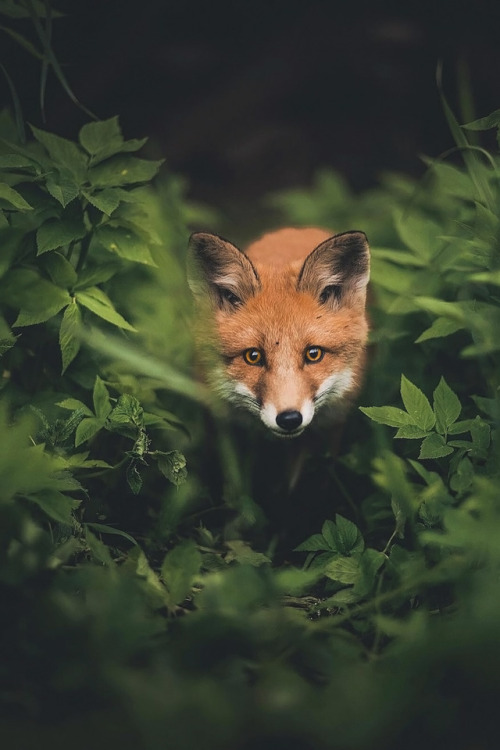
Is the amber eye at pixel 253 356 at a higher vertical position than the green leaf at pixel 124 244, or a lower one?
lower

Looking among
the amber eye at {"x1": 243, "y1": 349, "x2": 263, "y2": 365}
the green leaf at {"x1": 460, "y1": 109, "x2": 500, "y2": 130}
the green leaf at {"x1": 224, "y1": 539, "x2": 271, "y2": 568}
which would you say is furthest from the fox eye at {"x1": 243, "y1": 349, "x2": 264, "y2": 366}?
the green leaf at {"x1": 460, "y1": 109, "x2": 500, "y2": 130}

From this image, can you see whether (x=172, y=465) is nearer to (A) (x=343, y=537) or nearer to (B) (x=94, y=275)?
(A) (x=343, y=537)

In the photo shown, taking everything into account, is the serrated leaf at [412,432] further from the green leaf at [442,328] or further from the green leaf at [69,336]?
the green leaf at [69,336]

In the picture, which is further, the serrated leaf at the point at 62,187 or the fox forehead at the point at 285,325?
the fox forehead at the point at 285,325

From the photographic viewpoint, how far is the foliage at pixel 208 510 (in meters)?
1.42

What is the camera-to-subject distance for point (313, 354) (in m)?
2.72

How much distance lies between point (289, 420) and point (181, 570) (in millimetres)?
833

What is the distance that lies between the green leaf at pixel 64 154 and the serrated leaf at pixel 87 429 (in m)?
0.92

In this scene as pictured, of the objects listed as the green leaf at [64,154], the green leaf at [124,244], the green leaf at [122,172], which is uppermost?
the green leaf at [64,154]

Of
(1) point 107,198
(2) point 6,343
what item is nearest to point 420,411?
(1) point 107,198

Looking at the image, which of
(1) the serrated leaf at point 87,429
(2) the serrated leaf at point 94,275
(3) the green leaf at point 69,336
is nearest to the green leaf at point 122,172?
(2) the serrated leaf at point 94,275

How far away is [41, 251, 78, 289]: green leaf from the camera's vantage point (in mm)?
2445

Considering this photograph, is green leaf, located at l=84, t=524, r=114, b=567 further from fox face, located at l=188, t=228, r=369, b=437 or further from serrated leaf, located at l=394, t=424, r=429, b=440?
serrated leaf, located at l=394, t=424, r=429, b=440

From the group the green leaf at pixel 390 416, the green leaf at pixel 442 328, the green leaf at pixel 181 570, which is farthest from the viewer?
the green leaf at pixel 442 328
